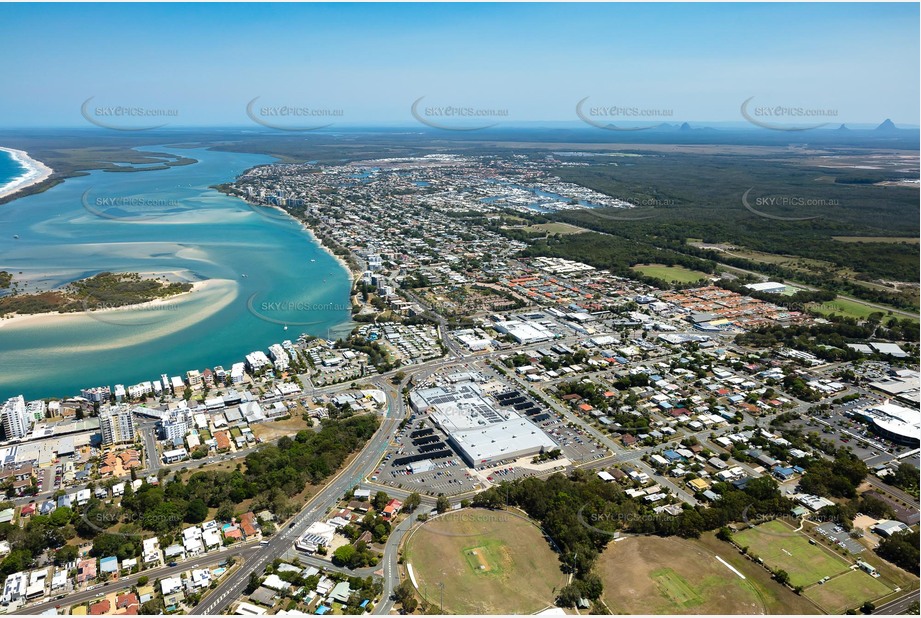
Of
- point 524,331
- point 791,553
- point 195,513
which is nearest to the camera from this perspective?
point 791,553

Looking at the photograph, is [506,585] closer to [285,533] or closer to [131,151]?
[285,533]

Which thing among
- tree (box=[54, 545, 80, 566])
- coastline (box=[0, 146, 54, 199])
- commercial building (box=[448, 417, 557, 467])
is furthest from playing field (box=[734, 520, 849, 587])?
coastline (box=[0, 146, 54, 199])

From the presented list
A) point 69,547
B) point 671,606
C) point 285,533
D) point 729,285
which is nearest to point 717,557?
point 671,606

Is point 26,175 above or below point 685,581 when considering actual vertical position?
above

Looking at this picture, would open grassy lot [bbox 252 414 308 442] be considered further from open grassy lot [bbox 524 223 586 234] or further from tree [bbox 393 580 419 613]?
open grassy lot [bbox 524 223 586 234]

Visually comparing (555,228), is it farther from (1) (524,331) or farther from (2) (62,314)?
(2) (62,314)

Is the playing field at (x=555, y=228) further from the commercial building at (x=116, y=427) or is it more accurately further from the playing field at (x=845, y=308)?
the commercial building at (x=116, y=427)

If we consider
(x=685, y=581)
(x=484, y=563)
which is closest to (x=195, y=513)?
(x=484, y=563)
